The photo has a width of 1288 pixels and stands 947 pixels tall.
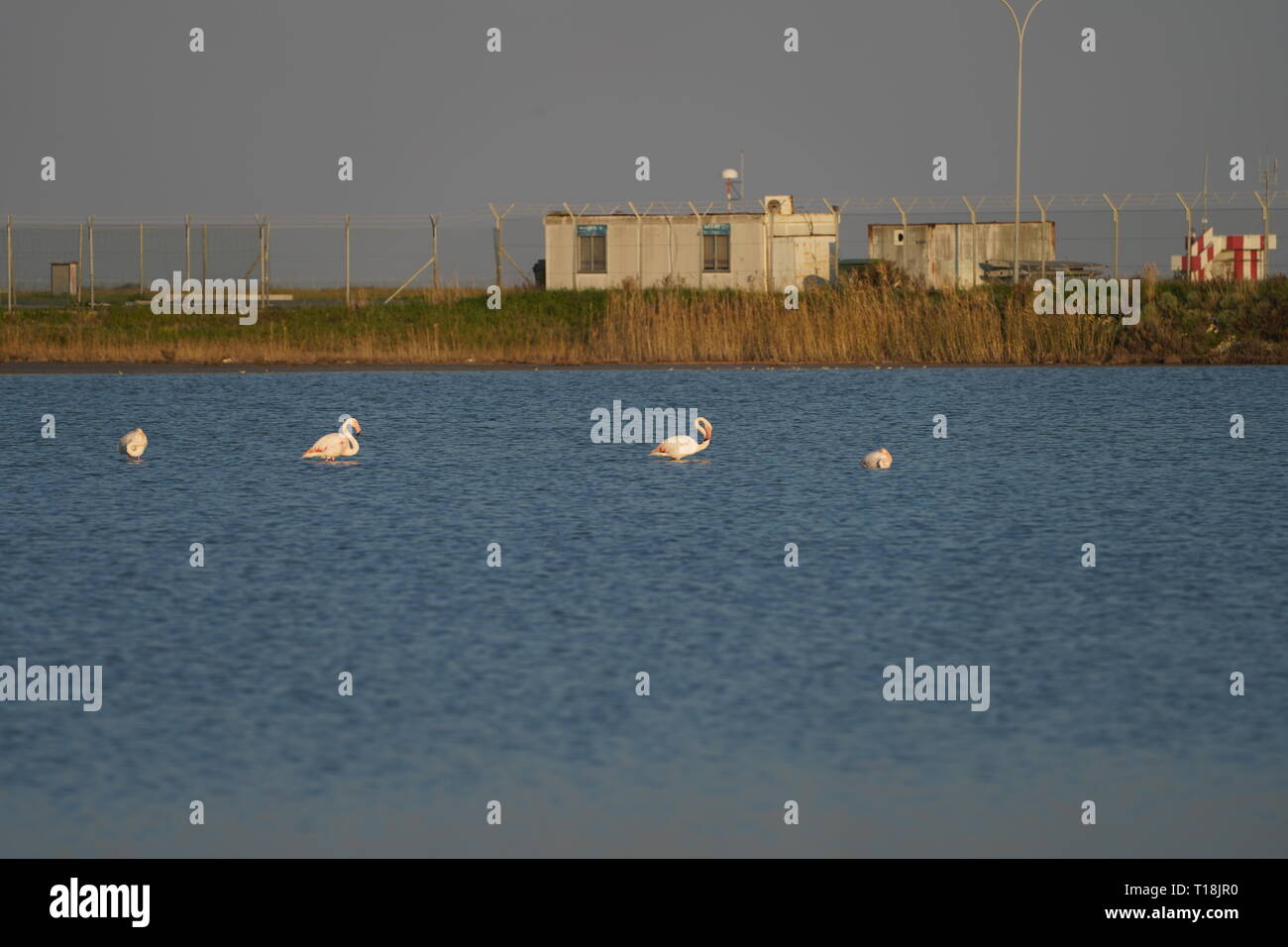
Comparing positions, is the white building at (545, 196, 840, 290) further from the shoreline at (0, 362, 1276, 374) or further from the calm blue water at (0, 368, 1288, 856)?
the calm blue water at (0, 368, 1288, 856)

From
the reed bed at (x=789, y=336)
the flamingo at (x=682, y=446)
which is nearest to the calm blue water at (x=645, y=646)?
the flamingo at (x=682, y=446)

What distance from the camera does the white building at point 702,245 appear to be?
63750 millimetres

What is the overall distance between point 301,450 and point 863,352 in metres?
18.7

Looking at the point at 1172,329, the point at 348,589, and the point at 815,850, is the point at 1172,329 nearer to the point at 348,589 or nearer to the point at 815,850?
the point at 348,589

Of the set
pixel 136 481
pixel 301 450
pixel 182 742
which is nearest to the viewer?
pixel 182 742

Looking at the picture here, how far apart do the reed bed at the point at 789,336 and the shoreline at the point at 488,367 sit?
0.86ft

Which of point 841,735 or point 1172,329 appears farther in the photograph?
point 1172,329

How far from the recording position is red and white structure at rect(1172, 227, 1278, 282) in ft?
201

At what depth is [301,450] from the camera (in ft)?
84.9

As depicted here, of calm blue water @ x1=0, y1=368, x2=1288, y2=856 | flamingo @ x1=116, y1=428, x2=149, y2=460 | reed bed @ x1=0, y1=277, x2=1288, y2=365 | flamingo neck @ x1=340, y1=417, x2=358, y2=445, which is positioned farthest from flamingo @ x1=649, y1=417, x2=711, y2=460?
reed bed @ x1=0, y1=277, x2=1288, y2=365

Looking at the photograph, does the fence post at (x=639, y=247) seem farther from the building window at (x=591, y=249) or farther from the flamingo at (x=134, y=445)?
the flamingo at (x=134, y=445)

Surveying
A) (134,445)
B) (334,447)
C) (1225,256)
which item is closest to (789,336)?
(334,447)
